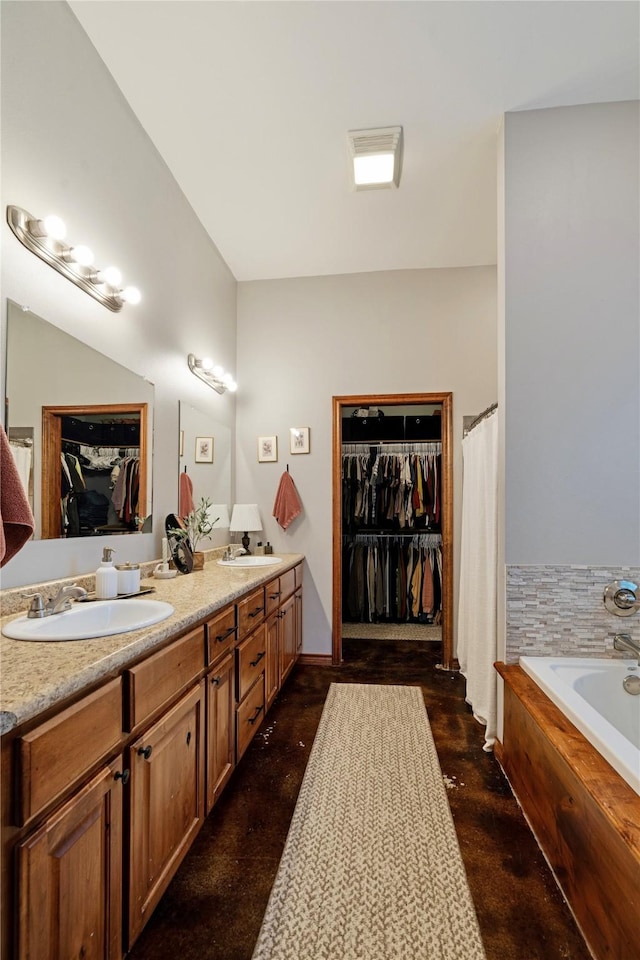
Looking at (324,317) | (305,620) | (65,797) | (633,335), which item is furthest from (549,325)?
(305,620)

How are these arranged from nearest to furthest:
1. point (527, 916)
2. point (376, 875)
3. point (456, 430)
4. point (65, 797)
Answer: point (65, 797) < point (527, 916) < point (376, 875) < point (456, 430)

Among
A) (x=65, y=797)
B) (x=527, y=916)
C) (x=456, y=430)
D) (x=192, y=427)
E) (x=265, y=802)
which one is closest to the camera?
(x=65, y=797)

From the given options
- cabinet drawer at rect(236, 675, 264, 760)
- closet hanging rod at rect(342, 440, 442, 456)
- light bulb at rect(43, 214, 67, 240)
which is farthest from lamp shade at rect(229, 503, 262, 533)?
light bulb at rect(43, 214, 67, 240)

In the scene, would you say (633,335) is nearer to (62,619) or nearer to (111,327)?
(111,327)

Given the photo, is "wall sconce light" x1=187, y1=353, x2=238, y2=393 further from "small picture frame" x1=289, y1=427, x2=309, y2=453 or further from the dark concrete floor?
the dark concrete floor

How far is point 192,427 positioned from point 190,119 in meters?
1.55

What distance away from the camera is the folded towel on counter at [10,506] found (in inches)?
42.5

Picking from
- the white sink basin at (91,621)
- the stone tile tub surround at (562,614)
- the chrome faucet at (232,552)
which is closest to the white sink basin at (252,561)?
the chrome faucet at (232,552)

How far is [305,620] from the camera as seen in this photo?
344 centimetres

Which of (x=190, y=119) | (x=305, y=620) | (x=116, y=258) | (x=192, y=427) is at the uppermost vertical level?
(x=190, y=119)

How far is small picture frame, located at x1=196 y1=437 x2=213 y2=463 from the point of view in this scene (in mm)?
2844

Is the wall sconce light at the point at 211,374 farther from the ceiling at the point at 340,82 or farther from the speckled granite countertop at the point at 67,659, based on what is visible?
the speckled granite countertop at the point at 67,659

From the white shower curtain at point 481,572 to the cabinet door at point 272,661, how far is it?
1.13 m

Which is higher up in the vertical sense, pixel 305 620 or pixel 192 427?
pixel 192 427
